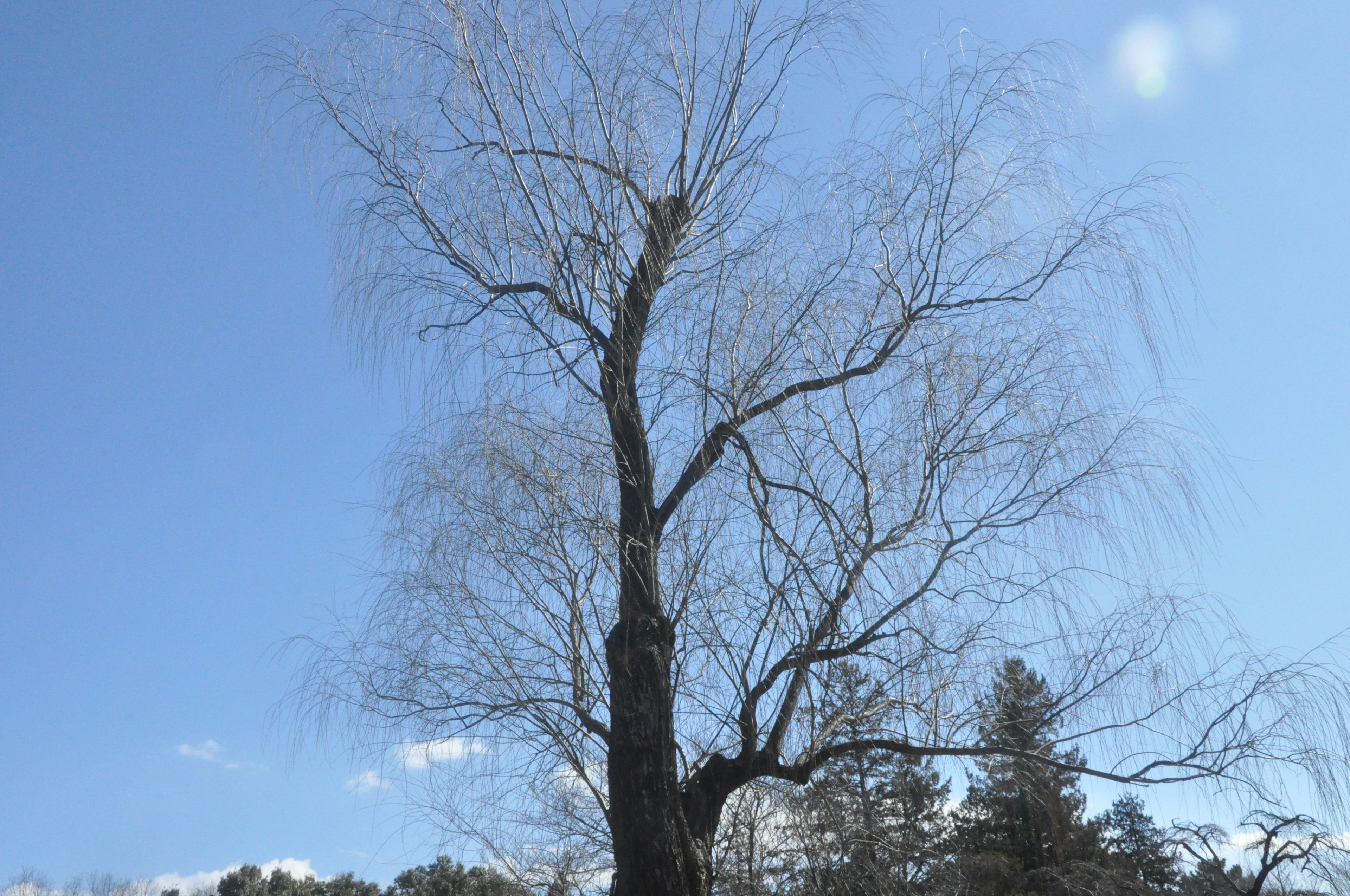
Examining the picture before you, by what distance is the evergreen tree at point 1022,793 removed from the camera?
408 cm

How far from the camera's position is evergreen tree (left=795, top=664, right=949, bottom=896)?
3740mm

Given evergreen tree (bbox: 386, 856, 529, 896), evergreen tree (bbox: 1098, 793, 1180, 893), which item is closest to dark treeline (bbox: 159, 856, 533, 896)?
evergreen tree (bbox: 386, 856, 529, 896)

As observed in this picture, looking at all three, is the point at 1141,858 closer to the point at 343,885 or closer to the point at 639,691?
the point at 639,691

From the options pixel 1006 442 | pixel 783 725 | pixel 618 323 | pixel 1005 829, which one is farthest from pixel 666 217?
pixel 1005 829

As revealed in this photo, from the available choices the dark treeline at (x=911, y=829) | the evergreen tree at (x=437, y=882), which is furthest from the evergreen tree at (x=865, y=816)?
the evergreen tree at (x=437, y=882)

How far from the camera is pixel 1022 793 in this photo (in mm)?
4797

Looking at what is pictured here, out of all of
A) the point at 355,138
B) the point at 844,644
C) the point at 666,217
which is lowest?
the point at 844,644

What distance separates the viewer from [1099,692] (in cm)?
397

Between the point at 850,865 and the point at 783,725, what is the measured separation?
0.60 meters

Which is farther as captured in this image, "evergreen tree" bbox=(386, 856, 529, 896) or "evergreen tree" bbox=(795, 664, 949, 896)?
"evergreen tree" bbox=(386, 856, 529, 896)

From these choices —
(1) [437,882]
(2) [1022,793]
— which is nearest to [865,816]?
(2) [1022,793]

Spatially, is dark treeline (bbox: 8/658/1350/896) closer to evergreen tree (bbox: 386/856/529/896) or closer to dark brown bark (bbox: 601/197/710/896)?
dark brown bark (bbox: 601/197/710/896)

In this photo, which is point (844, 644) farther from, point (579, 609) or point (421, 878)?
point (421, 878)

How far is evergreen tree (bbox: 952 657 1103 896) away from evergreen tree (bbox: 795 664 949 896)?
239mm
